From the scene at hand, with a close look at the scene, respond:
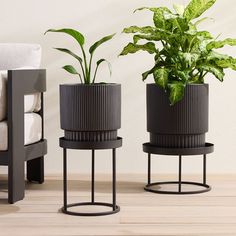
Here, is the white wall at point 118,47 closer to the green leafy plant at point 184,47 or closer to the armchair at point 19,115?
the armchair at point 19,115

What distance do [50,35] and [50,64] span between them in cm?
13

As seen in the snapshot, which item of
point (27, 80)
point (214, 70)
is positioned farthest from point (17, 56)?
point (214, 70)

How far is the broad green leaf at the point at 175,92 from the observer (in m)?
2.29

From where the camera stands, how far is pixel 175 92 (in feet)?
7.53

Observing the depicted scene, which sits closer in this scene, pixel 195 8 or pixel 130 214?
pixel 130 214

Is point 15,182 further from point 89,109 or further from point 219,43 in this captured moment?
point 219,43

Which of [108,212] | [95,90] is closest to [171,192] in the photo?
[108,212]

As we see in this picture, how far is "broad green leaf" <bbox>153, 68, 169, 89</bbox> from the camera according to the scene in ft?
7.57

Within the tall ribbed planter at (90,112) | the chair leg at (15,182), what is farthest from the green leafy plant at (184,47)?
the chair leg at (15,182)

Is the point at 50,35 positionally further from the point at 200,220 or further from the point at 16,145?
the point at 200,220

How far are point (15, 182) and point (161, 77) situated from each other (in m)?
0.65

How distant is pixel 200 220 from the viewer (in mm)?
1973

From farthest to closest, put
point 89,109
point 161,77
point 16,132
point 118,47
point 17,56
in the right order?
point 118,47
point 17,56
point 161,77
point 16,132
point 89,109

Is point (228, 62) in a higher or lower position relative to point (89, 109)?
higher
